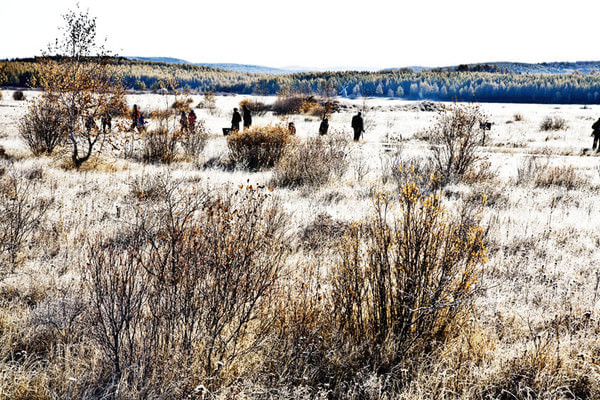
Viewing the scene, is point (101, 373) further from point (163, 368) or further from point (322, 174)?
point (322, 174)

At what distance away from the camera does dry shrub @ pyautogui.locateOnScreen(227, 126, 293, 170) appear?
37.7 feet

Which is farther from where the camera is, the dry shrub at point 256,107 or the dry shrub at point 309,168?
the dry shrub at point 256,107

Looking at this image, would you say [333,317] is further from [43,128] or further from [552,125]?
[552,125]

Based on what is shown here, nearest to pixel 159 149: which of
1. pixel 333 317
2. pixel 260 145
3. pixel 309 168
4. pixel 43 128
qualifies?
pixel 260 145

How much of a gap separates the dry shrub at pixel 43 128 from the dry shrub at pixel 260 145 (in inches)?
196

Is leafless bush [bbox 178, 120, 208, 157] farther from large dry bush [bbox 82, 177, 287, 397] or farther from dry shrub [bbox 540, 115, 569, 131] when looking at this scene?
dry shrub [bbox 540, 115, 569, 131]

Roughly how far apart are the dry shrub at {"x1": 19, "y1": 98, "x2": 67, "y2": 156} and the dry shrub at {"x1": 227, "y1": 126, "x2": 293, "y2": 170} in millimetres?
4983

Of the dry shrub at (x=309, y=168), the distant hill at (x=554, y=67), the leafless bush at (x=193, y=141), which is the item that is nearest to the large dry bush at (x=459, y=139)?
the dry shrub at (x=309, y=168)

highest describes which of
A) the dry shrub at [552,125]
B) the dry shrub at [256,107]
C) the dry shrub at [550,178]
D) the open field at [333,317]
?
the dry shrub at [256,107]

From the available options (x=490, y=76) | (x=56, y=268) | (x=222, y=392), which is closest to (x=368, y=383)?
(x=222, y=392)

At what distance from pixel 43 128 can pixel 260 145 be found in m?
6.49

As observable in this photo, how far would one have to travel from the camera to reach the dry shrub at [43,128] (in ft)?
37.8

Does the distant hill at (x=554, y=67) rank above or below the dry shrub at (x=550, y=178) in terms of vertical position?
above

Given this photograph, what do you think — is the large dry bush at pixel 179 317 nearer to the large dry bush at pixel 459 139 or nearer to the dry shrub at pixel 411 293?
the dry shrub at pixel 411 293
